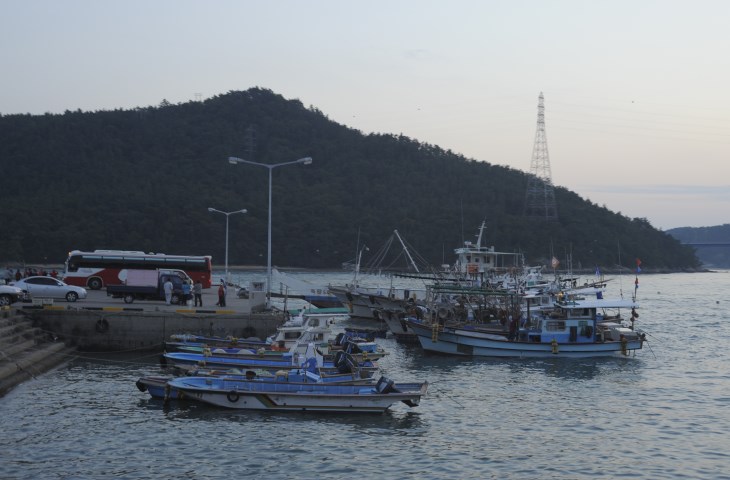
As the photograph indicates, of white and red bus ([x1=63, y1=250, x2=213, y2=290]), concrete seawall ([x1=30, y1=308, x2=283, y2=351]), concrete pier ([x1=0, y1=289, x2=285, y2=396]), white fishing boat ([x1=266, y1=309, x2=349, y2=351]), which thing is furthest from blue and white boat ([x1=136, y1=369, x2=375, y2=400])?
white and red bus ([x1=63, y1=250, x2=213, y2=290])

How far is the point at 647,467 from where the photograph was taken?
23.8 metres

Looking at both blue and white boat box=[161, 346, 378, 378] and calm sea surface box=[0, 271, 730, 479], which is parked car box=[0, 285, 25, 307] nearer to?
calm sea surface box=[0, 271, 730, 479]

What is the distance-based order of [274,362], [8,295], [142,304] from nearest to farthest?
1. [274,362]
2. [8,295]
3. [142,304]

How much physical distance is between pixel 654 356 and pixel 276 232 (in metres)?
131

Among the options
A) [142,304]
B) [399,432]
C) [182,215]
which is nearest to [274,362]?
[399,432]

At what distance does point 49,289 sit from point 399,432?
2862cm

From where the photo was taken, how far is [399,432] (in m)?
26.5

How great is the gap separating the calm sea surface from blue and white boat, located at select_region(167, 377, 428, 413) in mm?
340

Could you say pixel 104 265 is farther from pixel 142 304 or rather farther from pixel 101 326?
pixel 101 326

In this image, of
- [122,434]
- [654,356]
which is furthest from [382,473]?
[654,356]

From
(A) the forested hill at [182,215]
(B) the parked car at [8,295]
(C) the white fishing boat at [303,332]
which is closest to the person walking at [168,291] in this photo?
(B) the parked car at [8,295]

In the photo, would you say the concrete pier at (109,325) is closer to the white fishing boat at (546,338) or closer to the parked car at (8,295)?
the parked car at (8,295)

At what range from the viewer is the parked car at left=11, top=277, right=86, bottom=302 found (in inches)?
1884

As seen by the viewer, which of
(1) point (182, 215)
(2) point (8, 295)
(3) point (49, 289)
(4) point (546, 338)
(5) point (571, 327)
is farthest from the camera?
(1) point (182, 215)
